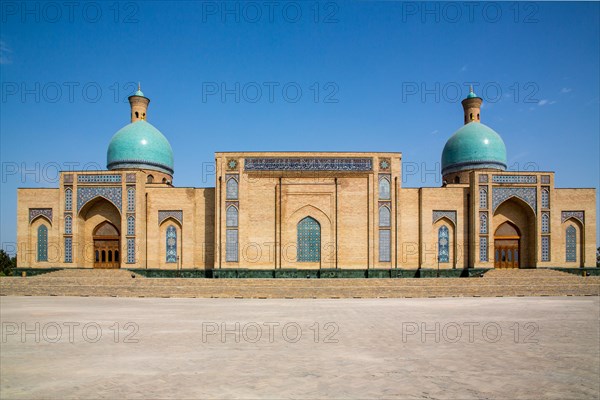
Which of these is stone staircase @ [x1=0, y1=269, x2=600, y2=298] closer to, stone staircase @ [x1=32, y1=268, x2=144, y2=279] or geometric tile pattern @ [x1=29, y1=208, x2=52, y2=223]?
stone staircase @ [x1=32, y1=268, x2=144, y2=279]

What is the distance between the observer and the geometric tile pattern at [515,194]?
68.3 ft

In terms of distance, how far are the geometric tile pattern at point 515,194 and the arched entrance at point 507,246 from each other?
131 centimetres

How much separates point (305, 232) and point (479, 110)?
1281 centimetres

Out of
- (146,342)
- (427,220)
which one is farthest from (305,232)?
(146,342)

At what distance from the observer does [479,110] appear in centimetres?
2578

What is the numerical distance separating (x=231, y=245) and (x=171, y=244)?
9.69 feet

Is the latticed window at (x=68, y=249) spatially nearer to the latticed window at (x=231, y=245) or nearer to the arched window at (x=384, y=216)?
the latticed window at (x=231, y=245)

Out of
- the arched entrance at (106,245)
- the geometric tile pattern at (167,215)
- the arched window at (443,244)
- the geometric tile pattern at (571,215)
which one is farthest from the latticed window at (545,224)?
the arched entrance at (106,245)

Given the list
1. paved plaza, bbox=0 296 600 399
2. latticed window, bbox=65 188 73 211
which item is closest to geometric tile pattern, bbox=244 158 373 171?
latticed window, bbox=65 188 73 211

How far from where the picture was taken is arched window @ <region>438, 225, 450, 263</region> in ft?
68.5

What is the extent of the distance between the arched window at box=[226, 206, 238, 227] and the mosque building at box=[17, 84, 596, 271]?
49 millimetres

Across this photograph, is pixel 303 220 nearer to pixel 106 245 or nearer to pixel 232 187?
pixel 232 187

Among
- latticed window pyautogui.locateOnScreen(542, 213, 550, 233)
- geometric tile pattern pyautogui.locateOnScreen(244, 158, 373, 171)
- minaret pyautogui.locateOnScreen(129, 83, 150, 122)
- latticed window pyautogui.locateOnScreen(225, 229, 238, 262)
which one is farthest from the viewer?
minaret pyautogui.locateOnScreen(129, 83, 150, 122)

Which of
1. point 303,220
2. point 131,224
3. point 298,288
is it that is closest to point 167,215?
point 131,224
